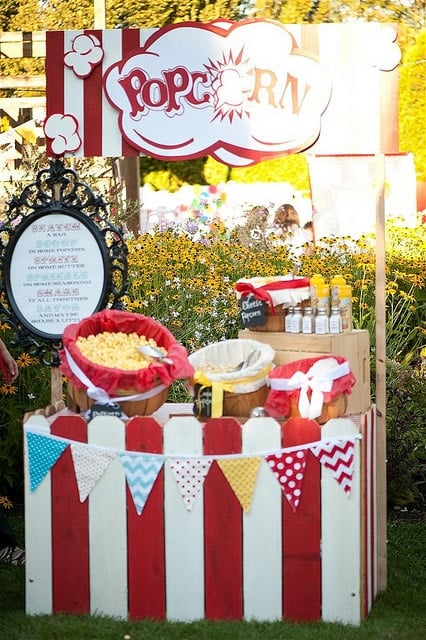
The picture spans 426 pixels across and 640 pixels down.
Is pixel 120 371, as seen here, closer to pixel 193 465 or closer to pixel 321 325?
pixel 193 465

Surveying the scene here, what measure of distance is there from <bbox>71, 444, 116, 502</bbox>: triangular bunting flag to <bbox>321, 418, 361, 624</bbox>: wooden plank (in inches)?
25.2

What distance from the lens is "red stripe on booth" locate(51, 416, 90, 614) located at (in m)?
3.10

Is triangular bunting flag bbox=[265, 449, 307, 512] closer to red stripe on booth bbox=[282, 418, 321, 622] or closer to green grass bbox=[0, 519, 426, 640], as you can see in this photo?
red stripe on booth bbox=[282, 418, 321, 622]

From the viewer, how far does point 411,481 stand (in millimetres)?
4652

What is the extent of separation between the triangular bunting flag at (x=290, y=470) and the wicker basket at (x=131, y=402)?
1.33 ft

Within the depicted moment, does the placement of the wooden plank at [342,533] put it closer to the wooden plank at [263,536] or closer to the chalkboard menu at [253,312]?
the wooden plank at [263,536]

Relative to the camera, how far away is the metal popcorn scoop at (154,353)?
313cm

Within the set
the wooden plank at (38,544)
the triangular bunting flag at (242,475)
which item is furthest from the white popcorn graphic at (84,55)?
the triangular bunting flag at (242,475)

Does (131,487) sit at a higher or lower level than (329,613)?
higher

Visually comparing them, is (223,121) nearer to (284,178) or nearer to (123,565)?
(123,565)

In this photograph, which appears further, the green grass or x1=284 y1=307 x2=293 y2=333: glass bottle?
x1=284 y1=307 x2=293 y2=333: glass bottle

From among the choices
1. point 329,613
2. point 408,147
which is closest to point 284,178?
point 408,147

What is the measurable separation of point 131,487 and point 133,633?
413 mm

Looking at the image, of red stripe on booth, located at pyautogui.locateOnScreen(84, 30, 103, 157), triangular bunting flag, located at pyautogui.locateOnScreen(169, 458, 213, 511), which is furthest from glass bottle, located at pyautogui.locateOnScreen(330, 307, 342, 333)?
red stripe on booth, located at pyautogui.locateOnScreen(84, 30, 103, 157)
